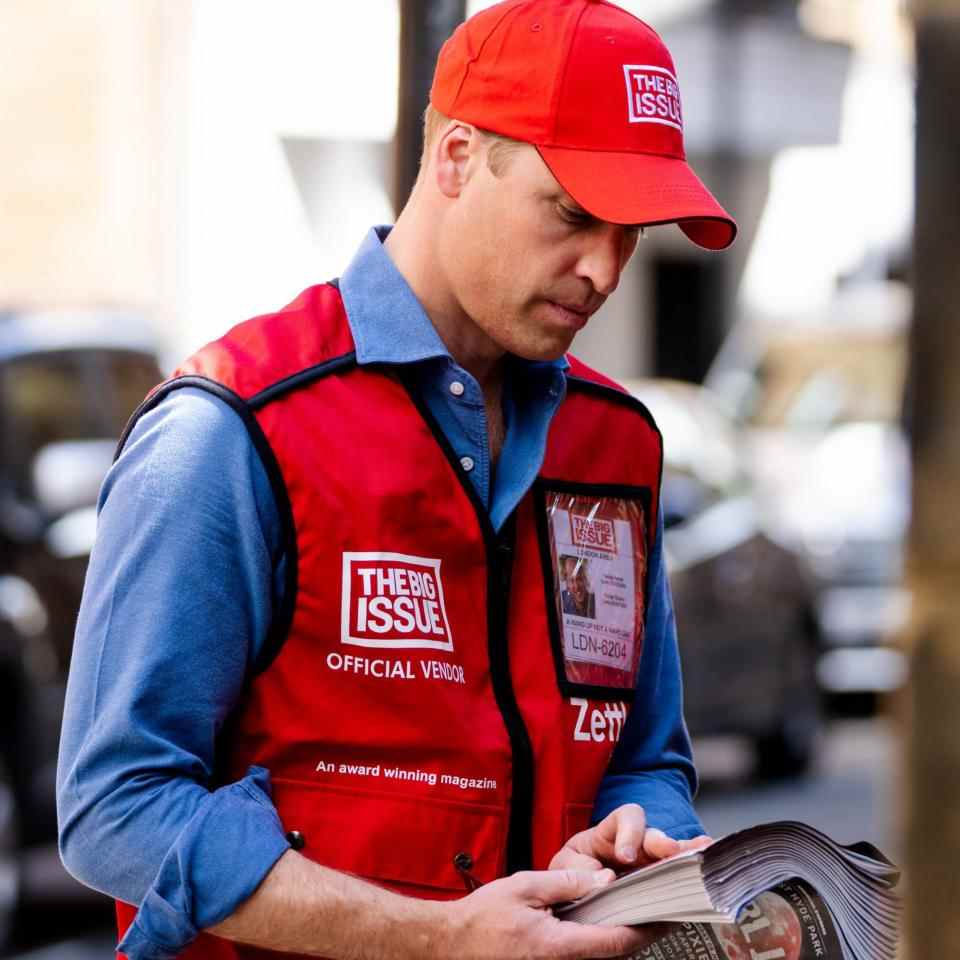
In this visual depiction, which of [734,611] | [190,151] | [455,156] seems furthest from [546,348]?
[190,151]

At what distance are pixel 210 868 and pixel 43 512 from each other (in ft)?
16.8

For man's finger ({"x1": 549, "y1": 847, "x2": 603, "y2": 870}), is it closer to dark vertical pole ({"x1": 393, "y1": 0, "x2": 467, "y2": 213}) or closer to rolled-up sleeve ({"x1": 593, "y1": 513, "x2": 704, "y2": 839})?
rolled-up sleeve ({"x1": 593, "y1": 513, "x2": 704, "y2": 839})

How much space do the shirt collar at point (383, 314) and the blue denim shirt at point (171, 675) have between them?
217 mm

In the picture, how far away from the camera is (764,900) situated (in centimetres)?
215

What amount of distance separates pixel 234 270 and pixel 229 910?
15.7 metres

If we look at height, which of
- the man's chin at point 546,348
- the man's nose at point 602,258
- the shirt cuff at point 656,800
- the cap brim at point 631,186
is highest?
the cap brim at point 631,186

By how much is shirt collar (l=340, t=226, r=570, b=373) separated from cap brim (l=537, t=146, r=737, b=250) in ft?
0.77

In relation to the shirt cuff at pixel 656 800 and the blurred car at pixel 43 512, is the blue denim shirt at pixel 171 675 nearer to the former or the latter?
the shirt cuff at pixel 656 800

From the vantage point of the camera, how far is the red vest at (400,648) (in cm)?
221

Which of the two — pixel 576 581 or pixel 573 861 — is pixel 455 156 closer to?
pixel 576 581

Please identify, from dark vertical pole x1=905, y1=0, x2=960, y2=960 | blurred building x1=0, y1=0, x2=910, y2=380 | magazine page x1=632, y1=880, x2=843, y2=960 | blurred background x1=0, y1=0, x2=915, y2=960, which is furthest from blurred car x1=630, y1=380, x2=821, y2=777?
dark vertical pole x1=905, y1=0, x2=960, y2=960

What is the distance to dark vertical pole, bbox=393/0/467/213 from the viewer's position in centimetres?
315

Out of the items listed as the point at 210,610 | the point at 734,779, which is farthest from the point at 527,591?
the point at 734,779

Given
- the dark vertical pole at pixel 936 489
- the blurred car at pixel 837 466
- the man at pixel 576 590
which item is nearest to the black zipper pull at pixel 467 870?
the man at pixel 576 590
